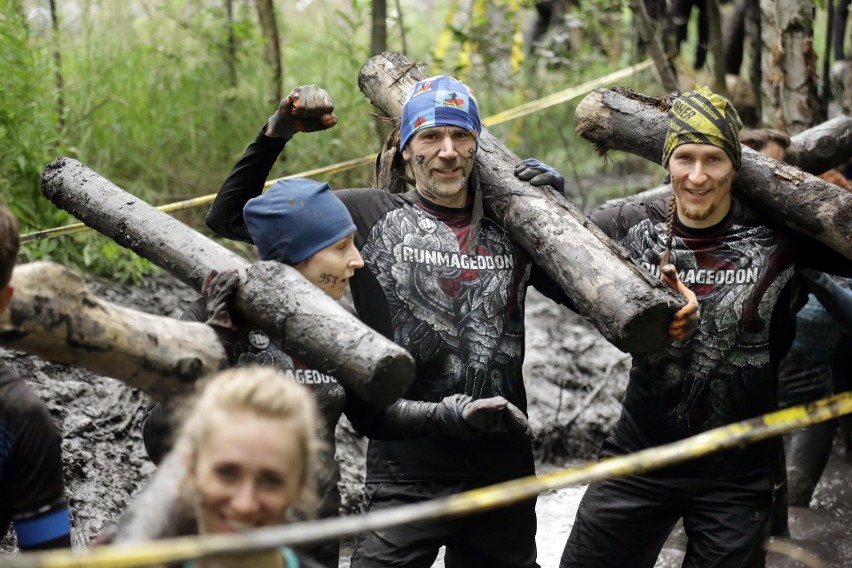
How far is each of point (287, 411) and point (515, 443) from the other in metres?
1.65

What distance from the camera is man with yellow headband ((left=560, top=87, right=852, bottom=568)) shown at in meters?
3.69

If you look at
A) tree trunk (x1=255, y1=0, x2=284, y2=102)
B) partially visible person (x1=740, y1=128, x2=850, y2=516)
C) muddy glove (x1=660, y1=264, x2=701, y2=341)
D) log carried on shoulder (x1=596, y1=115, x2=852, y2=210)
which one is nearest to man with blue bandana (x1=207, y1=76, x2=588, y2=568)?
muddy glove (x1=660, y1=264, x2=701, y2=341)

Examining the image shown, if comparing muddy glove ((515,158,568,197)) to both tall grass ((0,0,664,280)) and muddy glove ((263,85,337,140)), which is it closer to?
muddy glove ((263,85,337,140))

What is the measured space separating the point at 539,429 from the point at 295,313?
12.4 feet

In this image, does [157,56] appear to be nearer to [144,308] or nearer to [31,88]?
[31,88]

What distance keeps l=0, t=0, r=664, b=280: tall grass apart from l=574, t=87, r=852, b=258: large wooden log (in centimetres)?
141

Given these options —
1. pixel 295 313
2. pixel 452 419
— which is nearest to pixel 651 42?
pixel 452 419

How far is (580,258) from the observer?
3400 millimetres

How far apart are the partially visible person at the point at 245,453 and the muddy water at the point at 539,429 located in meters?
2.49

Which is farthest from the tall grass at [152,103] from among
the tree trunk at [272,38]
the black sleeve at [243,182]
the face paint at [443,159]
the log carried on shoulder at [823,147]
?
the black sleeve at [243,182]

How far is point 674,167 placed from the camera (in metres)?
3.75

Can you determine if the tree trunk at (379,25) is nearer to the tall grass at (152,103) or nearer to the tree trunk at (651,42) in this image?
the tall grass at (152,103)

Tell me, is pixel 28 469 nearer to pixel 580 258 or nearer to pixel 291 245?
pixel 291 245

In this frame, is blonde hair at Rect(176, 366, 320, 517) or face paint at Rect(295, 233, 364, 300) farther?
face paint at Rect(295, 233, 364, 300)
